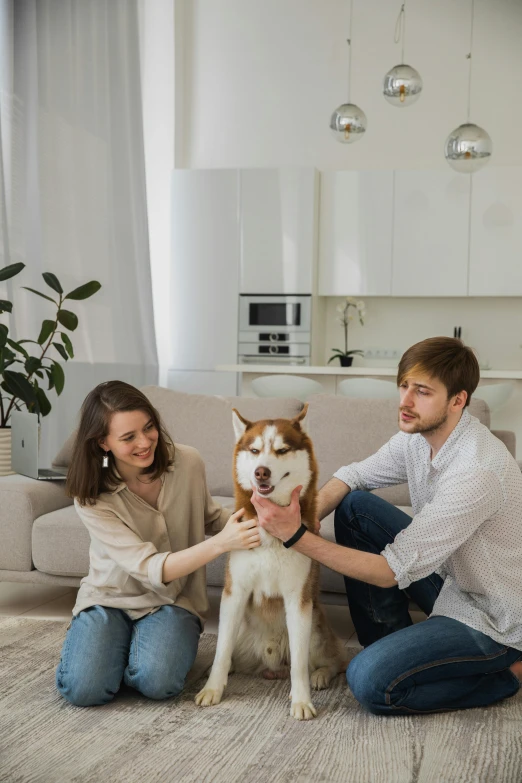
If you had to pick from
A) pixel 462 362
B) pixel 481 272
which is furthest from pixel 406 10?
pixel 462 362

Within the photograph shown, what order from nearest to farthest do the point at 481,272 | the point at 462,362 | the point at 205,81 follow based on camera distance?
the point at 462,362
the point at 481,272
the point at 205,81

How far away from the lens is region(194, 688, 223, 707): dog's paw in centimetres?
206

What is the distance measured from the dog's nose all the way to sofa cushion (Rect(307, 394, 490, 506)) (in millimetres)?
1187

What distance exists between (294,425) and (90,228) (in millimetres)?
3646

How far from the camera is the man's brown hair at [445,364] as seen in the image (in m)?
2.00

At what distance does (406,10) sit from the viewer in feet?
20.8

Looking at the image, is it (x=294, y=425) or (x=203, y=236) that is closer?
(x=294, y=425)

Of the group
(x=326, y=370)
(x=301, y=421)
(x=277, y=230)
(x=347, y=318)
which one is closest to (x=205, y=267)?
(x=277, y=230)

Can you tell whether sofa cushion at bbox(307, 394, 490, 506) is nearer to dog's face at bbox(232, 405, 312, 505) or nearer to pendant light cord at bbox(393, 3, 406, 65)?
dog's face at bbox(232, 405, 312, 505)

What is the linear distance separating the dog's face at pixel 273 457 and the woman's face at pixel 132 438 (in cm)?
24

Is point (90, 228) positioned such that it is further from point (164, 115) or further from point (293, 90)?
point (293, 90)

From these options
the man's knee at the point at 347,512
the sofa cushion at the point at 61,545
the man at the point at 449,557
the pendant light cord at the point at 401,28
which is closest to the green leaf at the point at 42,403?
the sofa cushion at the point at 61,545

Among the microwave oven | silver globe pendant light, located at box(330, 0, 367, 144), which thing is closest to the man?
silver globe pendant light, located at box(330, 0, 367, 144)

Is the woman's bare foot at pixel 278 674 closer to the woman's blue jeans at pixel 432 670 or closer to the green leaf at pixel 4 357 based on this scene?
the woman's blue jeans at pixel 432 670
